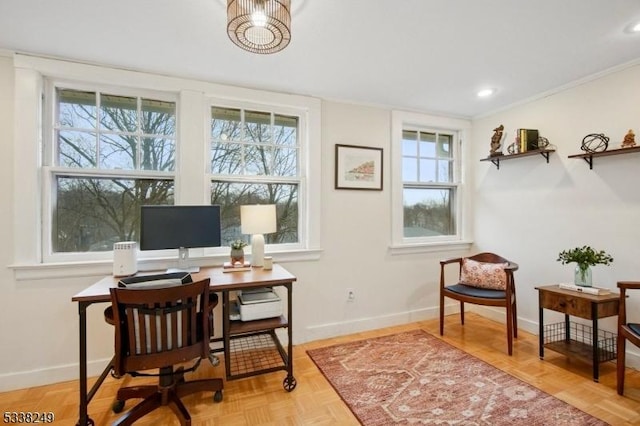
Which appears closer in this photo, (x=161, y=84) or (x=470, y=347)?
(x=161, y=84)

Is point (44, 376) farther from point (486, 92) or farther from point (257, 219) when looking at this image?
point (486, 92)

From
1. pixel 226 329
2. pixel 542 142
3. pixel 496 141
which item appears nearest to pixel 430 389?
pixel 226 329

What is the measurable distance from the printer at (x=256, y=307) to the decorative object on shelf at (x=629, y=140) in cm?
289

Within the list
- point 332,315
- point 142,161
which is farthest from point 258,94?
point 332,315

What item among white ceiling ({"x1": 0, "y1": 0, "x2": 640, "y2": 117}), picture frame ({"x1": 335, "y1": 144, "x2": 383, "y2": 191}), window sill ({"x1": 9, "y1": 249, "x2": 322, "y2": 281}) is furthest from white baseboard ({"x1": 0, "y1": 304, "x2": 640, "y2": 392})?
white ceiling ({"x1": 0, "y1": 0, "x2": 640, "y2": 117})

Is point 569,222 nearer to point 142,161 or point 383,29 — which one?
point 383,29

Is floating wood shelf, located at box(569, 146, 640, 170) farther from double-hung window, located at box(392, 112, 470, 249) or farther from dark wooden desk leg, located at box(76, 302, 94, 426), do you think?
dark wooden desk leg, located at box(76, 302, 94, 426)

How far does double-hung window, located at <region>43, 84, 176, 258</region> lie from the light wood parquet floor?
3.27 ft

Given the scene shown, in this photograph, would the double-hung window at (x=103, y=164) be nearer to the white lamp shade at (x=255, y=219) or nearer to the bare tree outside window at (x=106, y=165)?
the bare tree outside window at (x=106, y=165)

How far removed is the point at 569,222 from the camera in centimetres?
283

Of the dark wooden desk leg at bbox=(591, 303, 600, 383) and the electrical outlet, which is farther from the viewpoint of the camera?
the electrical outlet

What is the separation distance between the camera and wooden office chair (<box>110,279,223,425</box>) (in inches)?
63.7

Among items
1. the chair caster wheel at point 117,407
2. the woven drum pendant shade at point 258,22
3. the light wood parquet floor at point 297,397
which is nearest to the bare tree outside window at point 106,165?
the light wood parquet floor at point 297,397

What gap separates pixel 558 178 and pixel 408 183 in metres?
1.37
